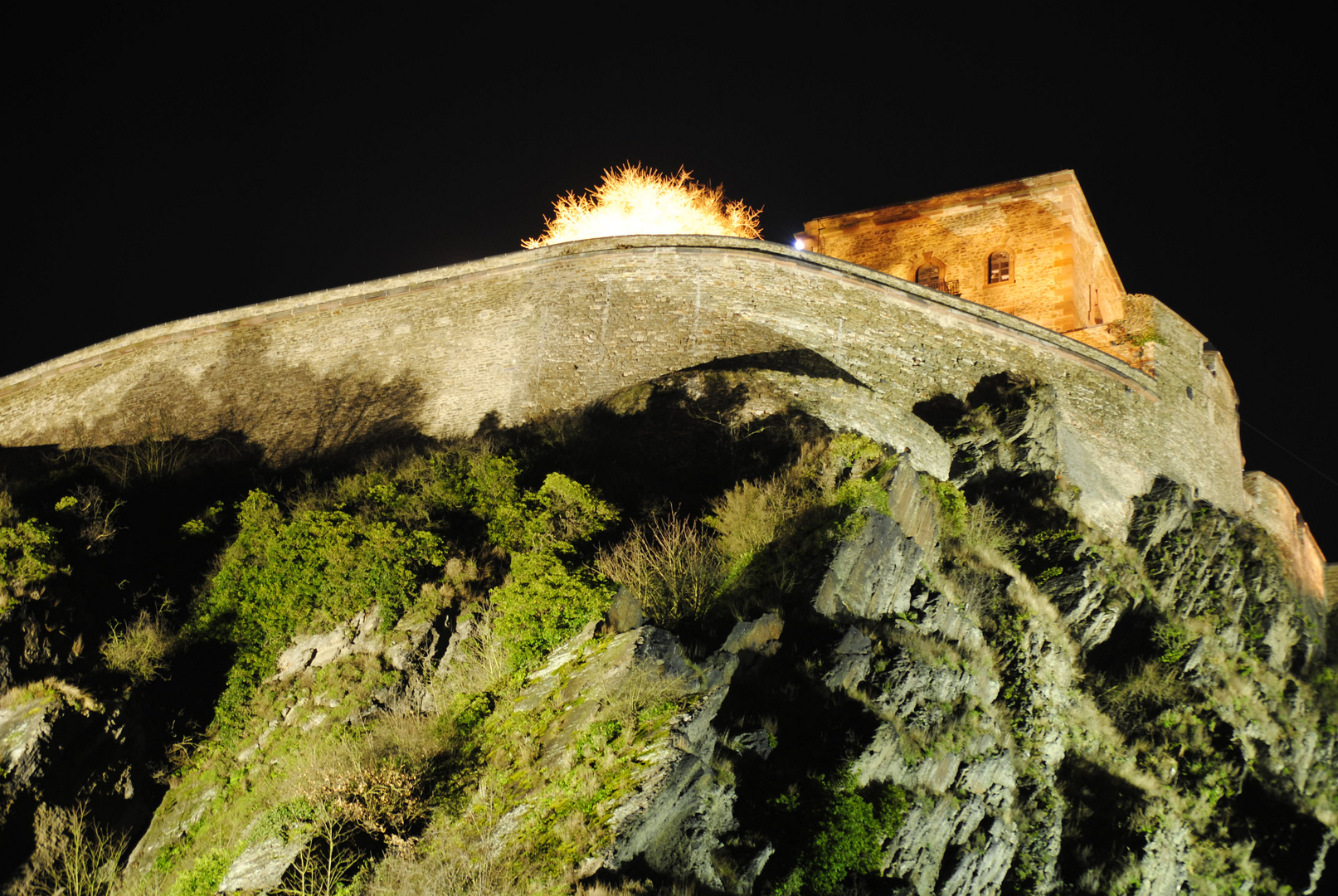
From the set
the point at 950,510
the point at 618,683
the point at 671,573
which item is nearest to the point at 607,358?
the point at 950,510

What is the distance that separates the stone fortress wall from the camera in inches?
739

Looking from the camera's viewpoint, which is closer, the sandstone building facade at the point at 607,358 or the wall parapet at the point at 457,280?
the sandstone building facade at the point at 607,358

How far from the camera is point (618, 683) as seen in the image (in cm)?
919

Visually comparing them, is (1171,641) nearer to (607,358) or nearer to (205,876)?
(607,358)

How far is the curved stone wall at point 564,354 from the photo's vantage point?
1880 centimetres

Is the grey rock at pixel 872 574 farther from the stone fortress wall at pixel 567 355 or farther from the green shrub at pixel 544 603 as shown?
the stone fortress wall at pixel 567 355

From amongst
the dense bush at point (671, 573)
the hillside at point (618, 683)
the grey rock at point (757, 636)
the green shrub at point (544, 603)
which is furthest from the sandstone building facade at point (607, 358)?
the grey rock at point (757, 636)

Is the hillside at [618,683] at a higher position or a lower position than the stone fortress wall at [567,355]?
lower

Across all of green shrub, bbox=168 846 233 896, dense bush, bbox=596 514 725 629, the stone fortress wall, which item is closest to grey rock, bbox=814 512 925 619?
dense bush, bbox=596 514 725 629

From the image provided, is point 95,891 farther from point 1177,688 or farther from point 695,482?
point 1177,688

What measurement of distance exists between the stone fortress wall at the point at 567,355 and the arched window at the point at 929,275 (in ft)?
20.1

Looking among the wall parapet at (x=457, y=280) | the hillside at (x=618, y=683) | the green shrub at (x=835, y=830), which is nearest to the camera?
the green shrub at (x=835, y=830)

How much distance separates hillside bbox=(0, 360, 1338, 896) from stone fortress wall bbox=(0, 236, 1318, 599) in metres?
1.16

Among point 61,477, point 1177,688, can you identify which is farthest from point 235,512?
point 1177,688
